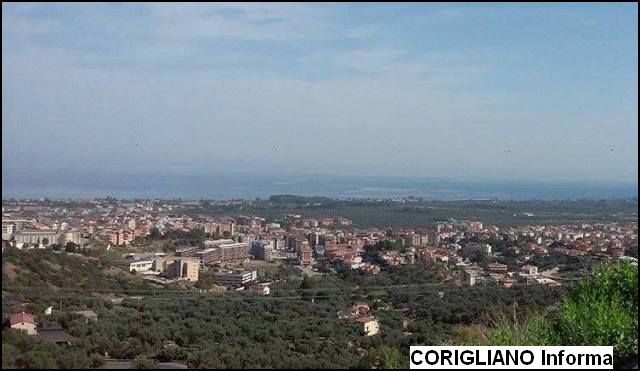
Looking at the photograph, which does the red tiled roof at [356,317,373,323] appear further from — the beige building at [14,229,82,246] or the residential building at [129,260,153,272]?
the beige building at [14,229,82,246]

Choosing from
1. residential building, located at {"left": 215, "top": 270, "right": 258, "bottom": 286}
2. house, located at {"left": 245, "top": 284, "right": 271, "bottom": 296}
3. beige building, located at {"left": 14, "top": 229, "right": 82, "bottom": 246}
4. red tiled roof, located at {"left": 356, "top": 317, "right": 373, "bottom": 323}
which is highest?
beige building, located at {"left": 14, "top": 229, "right": 82, "bottom": 246}

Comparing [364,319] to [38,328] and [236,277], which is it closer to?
[236,277]

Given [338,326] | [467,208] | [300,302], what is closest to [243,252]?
[300,302]

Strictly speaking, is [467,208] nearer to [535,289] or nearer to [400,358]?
[535,289]

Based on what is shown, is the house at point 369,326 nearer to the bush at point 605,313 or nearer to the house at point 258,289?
the house at point 258,289

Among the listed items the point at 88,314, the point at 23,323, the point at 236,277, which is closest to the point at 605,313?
the point at 236,277

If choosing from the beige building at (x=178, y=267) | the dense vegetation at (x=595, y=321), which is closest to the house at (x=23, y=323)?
the beige building at (x=178, y=267)

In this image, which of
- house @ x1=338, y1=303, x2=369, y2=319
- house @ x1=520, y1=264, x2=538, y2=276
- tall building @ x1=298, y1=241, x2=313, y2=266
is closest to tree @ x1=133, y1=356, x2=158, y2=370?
house @ x1=338, y1=303, x2=369, y2=319
